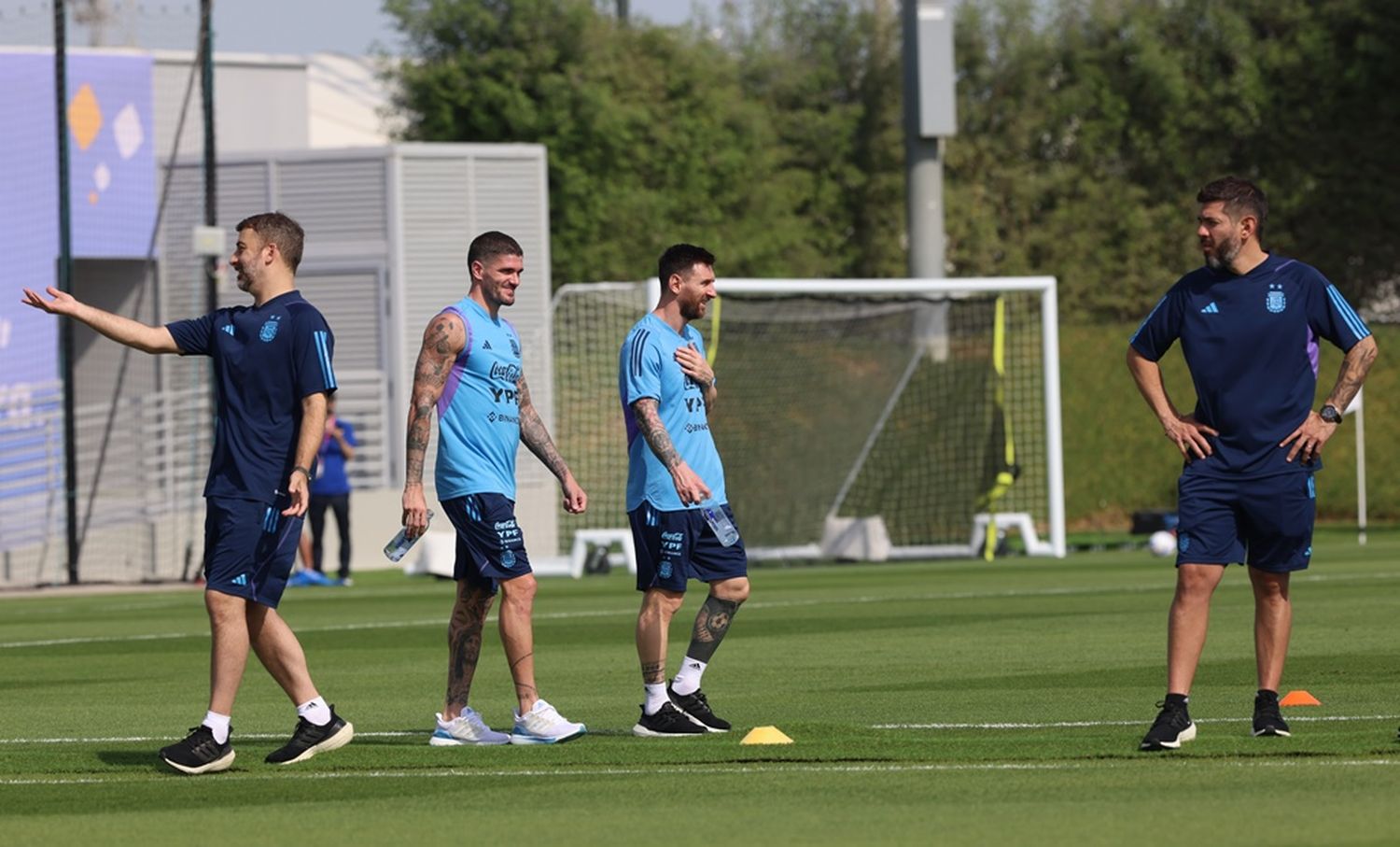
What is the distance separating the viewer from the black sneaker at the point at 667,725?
1000 centimetres

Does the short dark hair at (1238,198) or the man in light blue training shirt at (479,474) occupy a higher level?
the short dark hair at (1238,198)

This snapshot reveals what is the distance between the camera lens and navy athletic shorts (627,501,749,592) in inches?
402

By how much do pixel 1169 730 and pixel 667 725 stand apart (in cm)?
229

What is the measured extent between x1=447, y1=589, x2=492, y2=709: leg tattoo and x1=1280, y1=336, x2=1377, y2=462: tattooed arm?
132 inches

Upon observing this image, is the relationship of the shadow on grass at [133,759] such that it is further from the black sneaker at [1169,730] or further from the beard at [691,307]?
the black sneaker at [1169,730]

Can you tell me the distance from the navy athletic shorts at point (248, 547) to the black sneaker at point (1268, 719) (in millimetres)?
3784

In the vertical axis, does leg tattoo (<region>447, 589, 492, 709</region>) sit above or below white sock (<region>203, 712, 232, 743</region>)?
above

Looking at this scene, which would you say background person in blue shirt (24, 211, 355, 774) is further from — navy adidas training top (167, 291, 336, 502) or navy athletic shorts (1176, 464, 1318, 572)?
navy athletic shorts (1176, 464, 1318, 572)

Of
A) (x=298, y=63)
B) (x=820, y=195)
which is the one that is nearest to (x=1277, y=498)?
(x=298, y=63)

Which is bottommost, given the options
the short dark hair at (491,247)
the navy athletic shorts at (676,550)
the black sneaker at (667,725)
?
the black sneaker at (667,725)

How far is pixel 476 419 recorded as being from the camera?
977 cm

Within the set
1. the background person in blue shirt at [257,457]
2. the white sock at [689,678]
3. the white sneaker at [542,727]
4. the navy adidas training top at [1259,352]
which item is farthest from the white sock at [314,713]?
the navy adidas training top at [1259,352]

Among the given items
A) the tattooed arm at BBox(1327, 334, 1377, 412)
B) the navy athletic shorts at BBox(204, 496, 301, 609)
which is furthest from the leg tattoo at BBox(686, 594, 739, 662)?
the tattooed arm at BBox(1327, 334, 1377, 412)

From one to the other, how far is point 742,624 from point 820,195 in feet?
127
